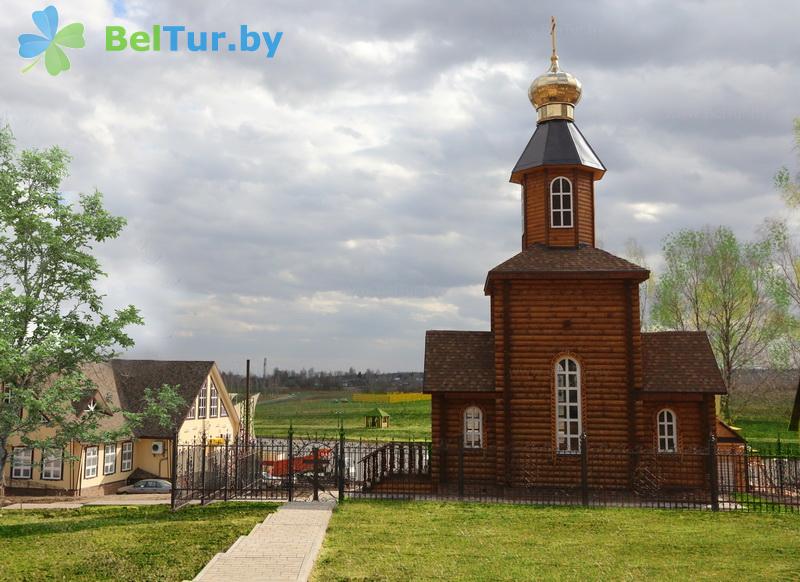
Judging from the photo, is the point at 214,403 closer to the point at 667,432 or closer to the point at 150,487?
the point at 150,487

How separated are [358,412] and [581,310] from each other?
44795 millimetres

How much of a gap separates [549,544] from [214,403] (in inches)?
940

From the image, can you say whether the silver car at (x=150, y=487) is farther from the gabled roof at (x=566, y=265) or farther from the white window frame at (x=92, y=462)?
the gabled roof at (x=566, y=265)

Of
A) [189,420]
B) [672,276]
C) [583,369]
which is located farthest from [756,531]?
[672,276]

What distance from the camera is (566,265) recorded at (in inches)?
758

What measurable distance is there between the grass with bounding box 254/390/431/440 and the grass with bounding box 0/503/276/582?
24188 mm

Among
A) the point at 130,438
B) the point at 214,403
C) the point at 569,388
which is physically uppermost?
the point at 569,388

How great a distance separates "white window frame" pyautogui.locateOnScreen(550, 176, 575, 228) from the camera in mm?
20823

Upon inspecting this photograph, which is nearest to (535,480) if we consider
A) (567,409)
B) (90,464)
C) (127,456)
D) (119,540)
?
(567,409)

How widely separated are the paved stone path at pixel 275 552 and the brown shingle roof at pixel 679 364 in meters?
10.1

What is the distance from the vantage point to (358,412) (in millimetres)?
61594

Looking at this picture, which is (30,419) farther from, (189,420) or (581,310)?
(581,310)

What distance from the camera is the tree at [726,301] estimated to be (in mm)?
37125

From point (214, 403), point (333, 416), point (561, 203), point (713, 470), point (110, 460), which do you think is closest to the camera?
point (713, 470)
